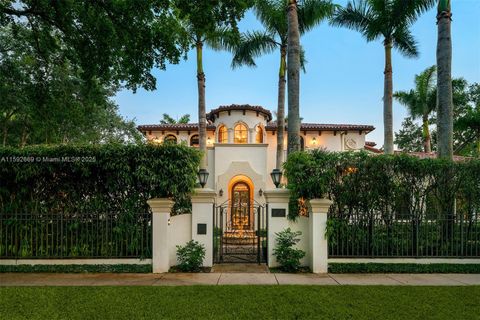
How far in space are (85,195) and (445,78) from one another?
1184 cm

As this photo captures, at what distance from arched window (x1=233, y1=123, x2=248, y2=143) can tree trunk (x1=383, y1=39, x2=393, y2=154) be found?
26.7 feet

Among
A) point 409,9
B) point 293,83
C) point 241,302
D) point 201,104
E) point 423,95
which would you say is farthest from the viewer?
point 423,95

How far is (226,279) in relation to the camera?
23.1 ft

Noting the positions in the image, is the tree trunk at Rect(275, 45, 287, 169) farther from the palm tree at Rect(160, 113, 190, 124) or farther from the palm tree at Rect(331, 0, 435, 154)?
the palm tree at Rect(160, 113, 190, 124)

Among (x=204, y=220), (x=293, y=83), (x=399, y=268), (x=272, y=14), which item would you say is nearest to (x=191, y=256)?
(x=204, y=220)

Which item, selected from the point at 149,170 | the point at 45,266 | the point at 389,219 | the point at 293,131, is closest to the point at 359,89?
the point at 293,131

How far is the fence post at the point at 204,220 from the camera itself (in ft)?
27.0

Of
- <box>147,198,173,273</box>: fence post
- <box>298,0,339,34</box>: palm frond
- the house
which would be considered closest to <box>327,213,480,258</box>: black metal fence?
<box>147,198,173,273</box>: fence post

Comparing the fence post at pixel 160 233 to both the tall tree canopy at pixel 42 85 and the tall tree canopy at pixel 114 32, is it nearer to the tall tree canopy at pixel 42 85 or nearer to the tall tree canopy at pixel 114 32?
the tall tree canopy at pixel 42 85

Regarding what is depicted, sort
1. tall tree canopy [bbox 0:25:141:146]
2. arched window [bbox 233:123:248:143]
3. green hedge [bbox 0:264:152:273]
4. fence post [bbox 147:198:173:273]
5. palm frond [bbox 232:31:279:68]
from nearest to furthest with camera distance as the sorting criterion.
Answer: green hedge [bbox 0:264:152:273] < fence post [bbox 147:198:173:273] < tall tree canopy [bbox 0:25:141:146] < palm frond [bbox 232:31:279:68] < arched window [bbox 233:123:248:143]

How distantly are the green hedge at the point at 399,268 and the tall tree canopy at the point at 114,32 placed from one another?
856cm

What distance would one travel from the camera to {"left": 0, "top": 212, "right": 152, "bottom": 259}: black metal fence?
7.91m

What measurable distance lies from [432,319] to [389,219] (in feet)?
12.4

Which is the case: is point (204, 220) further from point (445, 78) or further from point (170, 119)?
point (170, 119)
